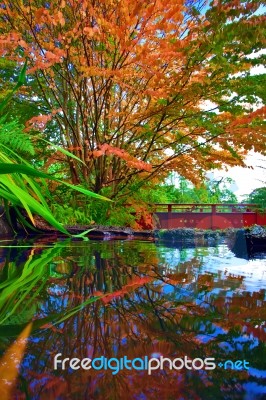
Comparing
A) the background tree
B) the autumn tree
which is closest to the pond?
the autumn tree

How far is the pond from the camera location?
1.26 ft

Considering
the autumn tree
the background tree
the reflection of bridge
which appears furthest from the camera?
the reflection of bridge

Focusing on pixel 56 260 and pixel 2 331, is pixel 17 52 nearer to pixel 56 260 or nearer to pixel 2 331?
pixel 56 260

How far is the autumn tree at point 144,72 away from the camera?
3400 millimetres

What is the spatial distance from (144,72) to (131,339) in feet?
13.9

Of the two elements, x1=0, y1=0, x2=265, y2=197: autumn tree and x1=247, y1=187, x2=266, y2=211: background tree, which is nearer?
x1=0, y1=0, x2=265, y2=197: autumn tree

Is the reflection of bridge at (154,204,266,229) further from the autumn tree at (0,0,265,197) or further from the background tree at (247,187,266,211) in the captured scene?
the background tree at (247,187,266,211)

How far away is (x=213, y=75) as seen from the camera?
12.3 ft

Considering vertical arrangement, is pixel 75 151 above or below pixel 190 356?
above

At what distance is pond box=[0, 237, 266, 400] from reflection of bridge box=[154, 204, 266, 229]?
8.01m

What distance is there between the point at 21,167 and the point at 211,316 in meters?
0.50

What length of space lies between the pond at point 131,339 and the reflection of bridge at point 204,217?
8014 mm

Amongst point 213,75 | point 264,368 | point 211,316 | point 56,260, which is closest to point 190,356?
point 264,368

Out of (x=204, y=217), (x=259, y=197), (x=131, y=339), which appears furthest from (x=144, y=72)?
(x=204, y=217)
